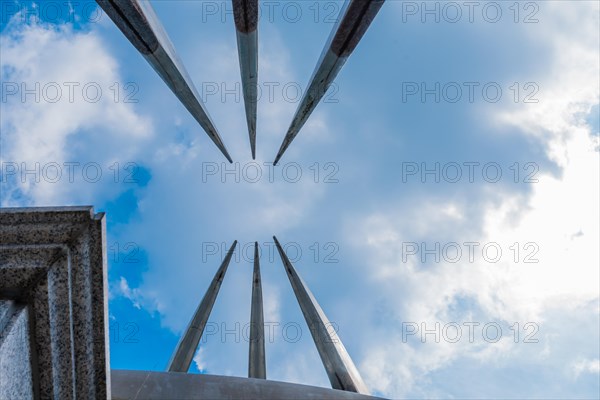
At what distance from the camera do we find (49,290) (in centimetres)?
393

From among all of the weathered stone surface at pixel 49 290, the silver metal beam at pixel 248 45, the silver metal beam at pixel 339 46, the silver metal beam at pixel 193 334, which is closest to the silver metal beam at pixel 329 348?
the silver metal beam at pixel 193 334

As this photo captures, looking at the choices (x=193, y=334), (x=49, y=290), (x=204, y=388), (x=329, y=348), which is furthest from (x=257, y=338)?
(x=49, y=290)

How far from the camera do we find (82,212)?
13.1 feet

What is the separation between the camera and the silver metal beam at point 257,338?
11719 millimetres

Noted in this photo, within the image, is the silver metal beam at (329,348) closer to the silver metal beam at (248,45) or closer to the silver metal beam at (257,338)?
the silver metal beam at (257,338)

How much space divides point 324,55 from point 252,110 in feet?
10.4

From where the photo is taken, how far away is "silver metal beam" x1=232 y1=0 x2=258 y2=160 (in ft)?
29.9

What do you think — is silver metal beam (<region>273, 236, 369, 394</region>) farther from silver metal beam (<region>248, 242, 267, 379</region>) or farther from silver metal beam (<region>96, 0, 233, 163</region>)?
silver metal beam (<region>96, 0, 233, 163</region>)

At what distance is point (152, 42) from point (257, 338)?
781 cm

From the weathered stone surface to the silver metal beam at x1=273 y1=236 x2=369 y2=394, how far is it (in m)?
5.39

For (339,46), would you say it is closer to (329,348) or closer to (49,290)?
(329,348)

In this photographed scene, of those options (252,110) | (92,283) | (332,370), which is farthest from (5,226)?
(252,110)

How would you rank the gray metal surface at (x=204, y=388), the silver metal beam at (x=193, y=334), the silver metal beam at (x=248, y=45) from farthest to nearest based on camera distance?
1. the silver metal beam at (x=193, y=334)
2. the silver metal beam at (x=248, y=45)
3. the gray metal surface at (x=204, y=388)

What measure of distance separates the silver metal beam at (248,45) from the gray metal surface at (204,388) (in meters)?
6.75
